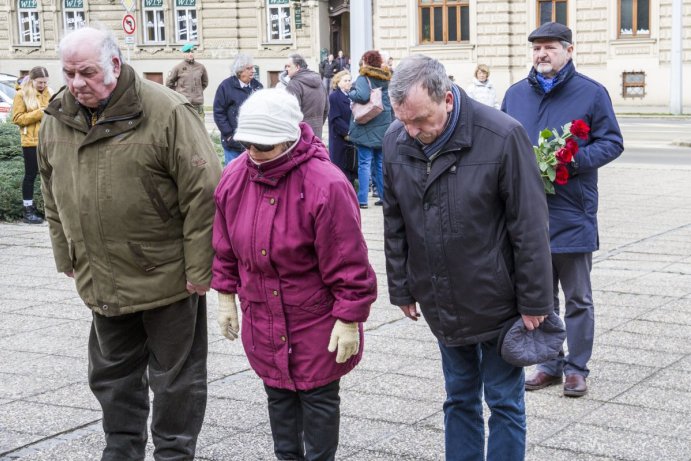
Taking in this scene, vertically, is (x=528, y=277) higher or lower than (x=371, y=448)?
higher

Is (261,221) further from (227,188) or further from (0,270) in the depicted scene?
(0,270)

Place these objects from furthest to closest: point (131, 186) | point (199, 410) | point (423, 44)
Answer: point (423, 44) → point (199, 410) → point (131, 186)

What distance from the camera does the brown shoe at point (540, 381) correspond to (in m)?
6.10

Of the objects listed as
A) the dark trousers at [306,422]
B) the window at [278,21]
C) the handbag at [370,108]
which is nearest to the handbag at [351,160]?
the handbag at [370,108]

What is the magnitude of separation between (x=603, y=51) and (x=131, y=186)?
3210 cm

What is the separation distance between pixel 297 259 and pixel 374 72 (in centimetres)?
898

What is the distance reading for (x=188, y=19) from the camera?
4312cm

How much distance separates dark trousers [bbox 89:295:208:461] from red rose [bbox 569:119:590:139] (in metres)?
2.04

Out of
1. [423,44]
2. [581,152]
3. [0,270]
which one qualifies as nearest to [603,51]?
[423,44]

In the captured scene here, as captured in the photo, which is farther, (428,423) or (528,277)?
(428,423)

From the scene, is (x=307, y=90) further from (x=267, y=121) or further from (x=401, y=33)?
(x=401, y=33)

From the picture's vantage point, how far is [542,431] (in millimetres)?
5383

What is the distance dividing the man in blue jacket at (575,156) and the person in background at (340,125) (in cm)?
780

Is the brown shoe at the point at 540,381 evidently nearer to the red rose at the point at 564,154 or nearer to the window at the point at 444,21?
the red rose at the point at 564,154
